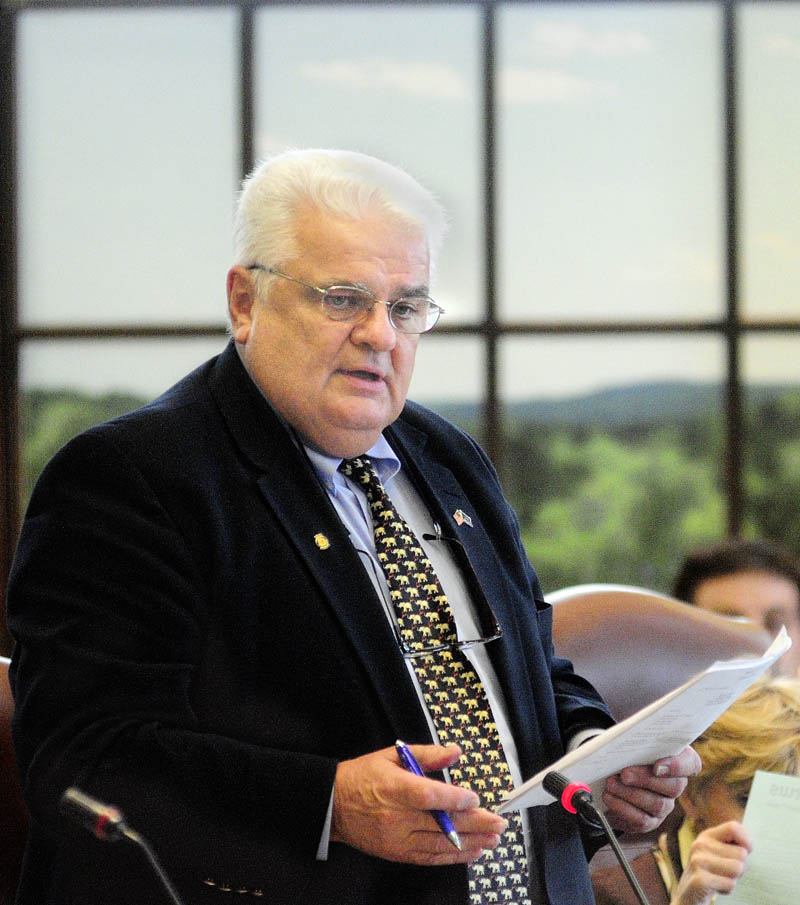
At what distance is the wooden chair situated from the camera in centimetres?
220

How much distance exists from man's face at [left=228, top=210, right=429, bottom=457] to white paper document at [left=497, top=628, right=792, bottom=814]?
49 cm

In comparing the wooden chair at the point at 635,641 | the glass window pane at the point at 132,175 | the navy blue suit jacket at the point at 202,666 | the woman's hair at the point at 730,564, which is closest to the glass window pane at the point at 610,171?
the glass window pane at the point at 132,175

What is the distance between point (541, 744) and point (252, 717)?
0.43 meters

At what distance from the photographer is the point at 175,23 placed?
5.10 m

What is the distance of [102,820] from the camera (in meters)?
1.16

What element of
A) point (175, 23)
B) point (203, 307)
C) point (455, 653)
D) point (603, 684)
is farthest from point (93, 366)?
point (455, 653)

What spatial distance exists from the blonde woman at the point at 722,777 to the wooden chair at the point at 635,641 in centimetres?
29

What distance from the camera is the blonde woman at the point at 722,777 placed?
1.86 meters

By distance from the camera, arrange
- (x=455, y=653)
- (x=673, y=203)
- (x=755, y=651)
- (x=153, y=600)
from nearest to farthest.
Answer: (x=153, y=600) < (x=455, y=653) < (x=755, y=651) < (x=673, y=203)

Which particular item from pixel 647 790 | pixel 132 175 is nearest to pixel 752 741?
pixel 647 790

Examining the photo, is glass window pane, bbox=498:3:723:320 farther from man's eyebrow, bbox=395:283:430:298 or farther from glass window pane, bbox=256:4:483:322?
man's eyebrow, bbox=395:283:430:298

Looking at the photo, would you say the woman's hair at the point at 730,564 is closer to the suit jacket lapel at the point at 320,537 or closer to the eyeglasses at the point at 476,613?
the eyeglasses at the point at 476,613

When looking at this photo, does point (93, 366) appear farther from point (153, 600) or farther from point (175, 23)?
point (153, 600)

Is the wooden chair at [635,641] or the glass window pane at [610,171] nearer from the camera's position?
the wooden chair at [635,641]
